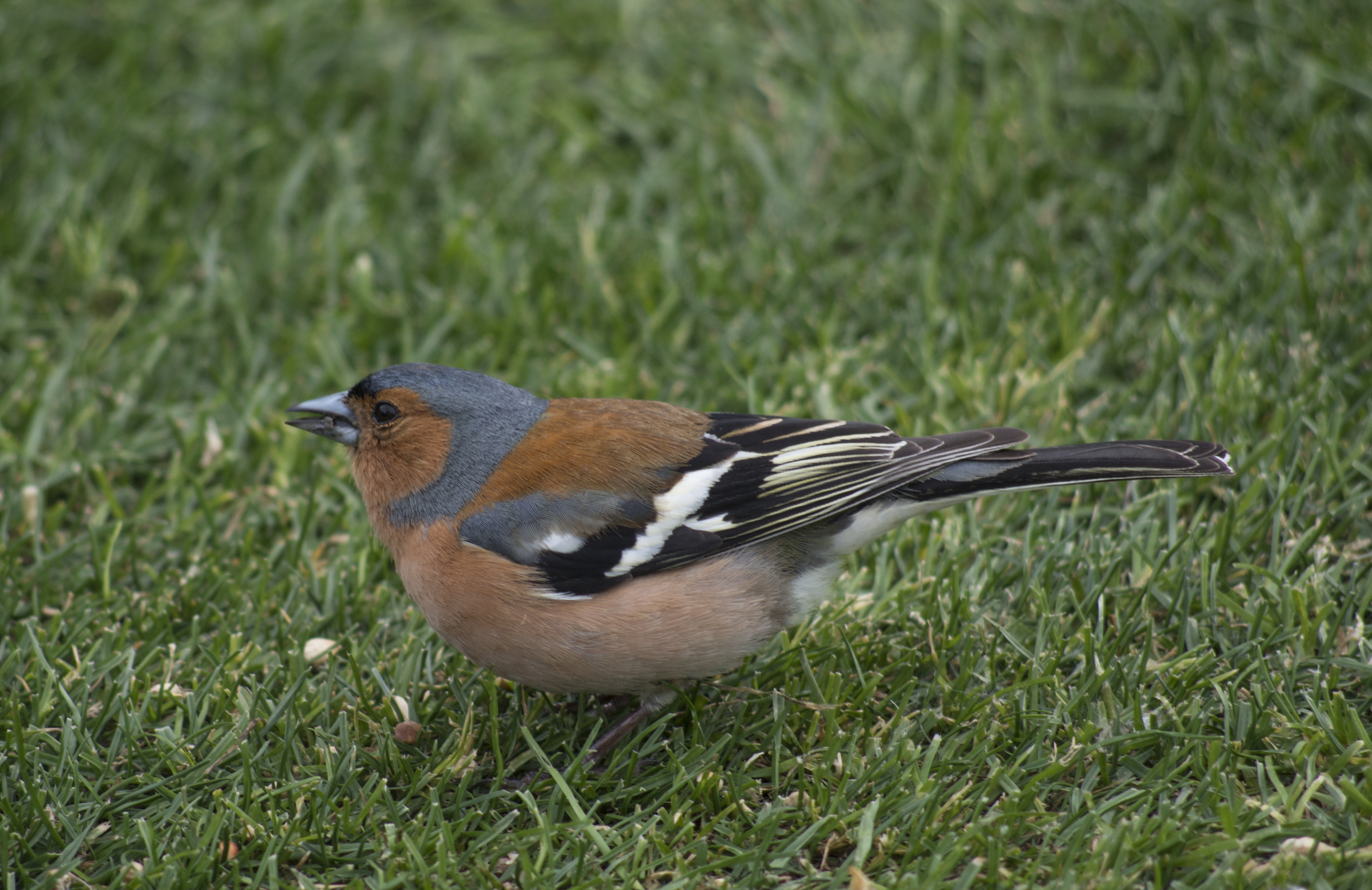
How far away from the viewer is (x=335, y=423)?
12.6 ft

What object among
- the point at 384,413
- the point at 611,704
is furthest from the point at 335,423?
the point at 611,704

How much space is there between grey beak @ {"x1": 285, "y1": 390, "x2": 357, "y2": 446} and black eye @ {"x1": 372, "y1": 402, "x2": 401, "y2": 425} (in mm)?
86

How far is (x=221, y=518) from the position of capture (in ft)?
14.7

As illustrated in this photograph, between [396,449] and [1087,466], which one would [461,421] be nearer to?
[396,449]

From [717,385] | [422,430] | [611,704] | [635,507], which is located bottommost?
[611,704]

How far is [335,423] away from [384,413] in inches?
7.4

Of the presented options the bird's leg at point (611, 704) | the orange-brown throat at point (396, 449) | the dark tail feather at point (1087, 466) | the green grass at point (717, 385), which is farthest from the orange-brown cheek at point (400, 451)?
the dark tail feather at point (1087, 466)

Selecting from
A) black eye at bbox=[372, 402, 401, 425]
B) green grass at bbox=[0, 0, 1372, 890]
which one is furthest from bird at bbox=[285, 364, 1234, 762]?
green grass at bbox=[0, 0, 1372, 890]

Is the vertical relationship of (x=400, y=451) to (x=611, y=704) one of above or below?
above

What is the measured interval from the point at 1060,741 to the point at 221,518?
2934mm

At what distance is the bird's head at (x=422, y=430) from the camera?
3.61m

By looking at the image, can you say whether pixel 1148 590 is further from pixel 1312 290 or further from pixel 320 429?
pixel 320 429

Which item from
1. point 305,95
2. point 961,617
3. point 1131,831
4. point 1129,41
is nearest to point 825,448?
point 961,617

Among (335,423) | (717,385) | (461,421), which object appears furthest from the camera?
(717,385)
